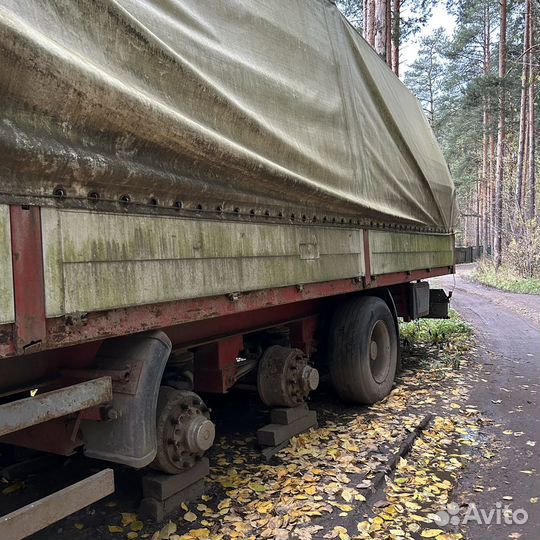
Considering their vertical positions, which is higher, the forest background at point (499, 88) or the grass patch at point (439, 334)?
the forest background at point (499, 88)

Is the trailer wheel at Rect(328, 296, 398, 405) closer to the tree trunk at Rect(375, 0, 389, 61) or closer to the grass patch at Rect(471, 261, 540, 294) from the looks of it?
the tree trunk at Rect(375, 0, 389, 61)

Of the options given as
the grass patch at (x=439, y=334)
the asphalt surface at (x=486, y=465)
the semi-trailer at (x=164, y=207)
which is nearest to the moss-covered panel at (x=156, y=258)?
the semi-trailer at (x=164, y=207)

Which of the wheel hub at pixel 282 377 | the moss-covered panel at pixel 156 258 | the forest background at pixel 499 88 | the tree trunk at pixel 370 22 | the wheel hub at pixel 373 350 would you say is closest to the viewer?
the moss-covered panel at pixel 156 258

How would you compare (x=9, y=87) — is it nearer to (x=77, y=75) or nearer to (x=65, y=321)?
(x=77, y=75)

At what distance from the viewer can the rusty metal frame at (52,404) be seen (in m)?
1.92

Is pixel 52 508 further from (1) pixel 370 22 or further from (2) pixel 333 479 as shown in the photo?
(1) pixel 370 22

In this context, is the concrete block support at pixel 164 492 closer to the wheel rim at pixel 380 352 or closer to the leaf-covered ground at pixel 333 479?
the leaf-covered ground at pixel 333 479

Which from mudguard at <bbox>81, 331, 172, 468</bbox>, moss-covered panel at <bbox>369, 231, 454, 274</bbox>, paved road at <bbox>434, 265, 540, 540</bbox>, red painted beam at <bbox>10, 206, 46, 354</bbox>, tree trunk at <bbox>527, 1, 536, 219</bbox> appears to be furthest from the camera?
tree trunk at <bbox>527, 1, 536, 219</bbox>

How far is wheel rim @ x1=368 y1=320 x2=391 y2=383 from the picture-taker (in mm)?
5820

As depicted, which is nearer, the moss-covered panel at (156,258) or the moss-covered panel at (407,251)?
the moss-covered panel at (156,258)

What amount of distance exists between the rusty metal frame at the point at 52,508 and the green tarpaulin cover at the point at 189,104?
1173 mm

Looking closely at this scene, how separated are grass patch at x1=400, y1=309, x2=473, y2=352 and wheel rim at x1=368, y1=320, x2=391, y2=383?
10.6 feet

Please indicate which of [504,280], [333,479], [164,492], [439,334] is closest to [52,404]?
[164,492]

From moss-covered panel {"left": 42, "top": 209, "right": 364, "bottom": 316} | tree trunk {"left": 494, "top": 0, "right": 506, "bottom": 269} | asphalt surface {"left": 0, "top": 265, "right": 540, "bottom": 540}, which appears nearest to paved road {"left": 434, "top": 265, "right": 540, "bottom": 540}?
asphalt surface {"left": 0, "top": 265, "right": 540, "bottom": 540}
